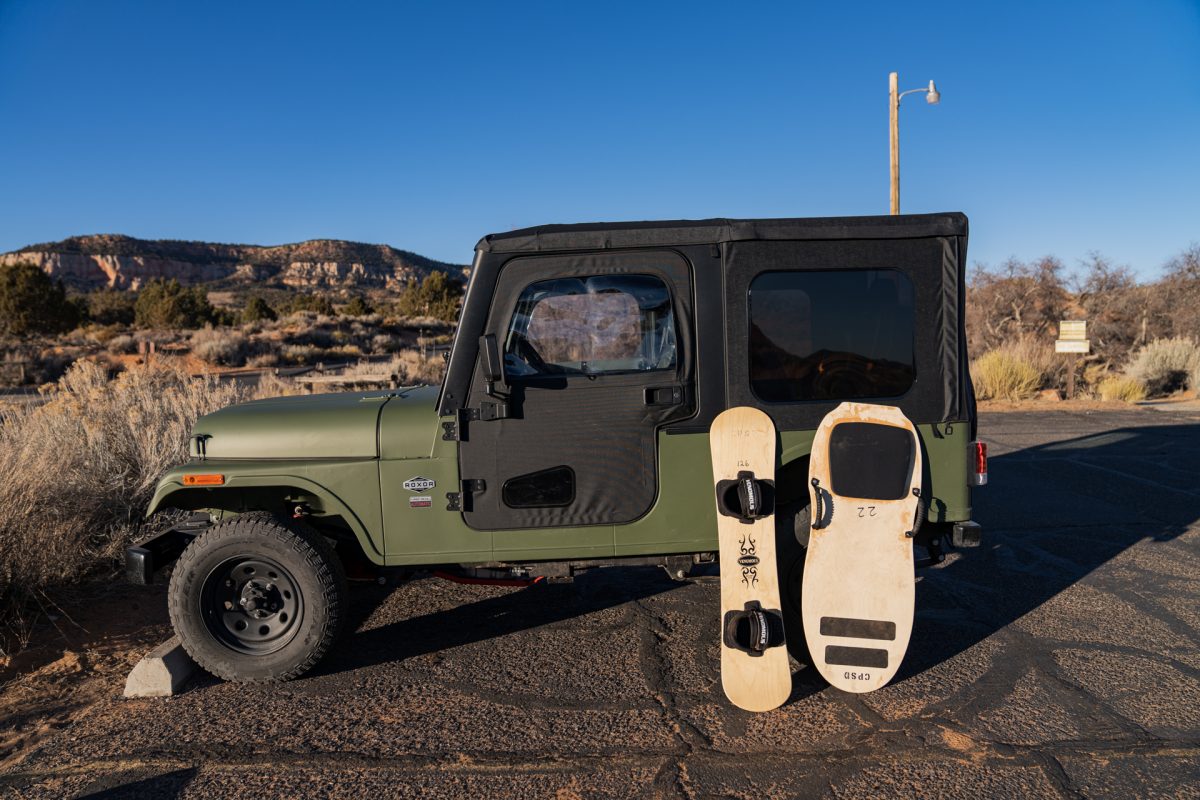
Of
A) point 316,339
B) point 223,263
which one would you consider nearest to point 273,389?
point 316,339

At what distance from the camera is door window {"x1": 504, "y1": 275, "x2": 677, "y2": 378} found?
158 inches

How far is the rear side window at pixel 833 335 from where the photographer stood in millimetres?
4016

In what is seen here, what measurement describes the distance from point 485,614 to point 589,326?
7.10 ft

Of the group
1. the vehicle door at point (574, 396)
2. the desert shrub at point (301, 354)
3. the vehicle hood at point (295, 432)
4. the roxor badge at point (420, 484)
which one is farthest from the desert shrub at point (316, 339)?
the vehicle door at point (574, 396)

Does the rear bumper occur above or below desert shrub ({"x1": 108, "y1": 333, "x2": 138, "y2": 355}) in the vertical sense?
below

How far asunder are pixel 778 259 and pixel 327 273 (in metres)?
101

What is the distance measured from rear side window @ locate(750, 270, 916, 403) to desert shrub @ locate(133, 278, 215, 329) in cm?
4737

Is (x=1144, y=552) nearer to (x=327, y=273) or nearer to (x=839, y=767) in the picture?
(x=839, y=767)

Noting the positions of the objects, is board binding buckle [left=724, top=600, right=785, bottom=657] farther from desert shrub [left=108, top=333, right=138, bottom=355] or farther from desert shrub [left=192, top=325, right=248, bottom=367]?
desert shrub [left=108, top=333, right=138, bottom=355]

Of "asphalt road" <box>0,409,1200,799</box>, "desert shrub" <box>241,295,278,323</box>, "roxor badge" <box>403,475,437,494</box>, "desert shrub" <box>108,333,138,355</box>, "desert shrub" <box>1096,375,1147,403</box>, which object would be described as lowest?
"asphalt road" <box>0,409,1200,799</box>

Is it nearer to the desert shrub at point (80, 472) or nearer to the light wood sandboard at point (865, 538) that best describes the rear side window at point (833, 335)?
the light wood sandboard at point (865, 538)

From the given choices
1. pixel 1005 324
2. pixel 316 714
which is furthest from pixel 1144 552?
pixel 1005 324

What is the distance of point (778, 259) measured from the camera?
398 centimetres

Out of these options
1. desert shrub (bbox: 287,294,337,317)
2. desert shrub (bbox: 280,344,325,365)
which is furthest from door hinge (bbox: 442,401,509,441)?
desert shrub (bbox: 287,294,337,317)
